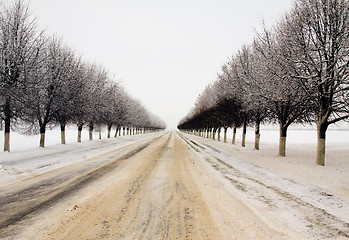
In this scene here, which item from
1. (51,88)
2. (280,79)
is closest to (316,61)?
(280,79)

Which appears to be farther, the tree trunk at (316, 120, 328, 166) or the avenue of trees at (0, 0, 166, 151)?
the avenue of trees at (0, 0, 166, 151)

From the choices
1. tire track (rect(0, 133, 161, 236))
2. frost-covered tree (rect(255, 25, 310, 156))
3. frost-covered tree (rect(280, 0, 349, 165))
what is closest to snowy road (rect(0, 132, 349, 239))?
tire track (rect(0, 133, 161, 236))

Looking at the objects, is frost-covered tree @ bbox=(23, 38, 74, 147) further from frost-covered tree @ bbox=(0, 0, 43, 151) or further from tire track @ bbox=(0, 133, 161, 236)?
tire track @ bbox=(0, 133, 161, 236)

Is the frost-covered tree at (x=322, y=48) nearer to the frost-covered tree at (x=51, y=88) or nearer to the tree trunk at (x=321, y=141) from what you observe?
the tree trunk at (x=321, y=141)

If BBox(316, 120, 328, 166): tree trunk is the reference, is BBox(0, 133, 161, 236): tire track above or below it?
below

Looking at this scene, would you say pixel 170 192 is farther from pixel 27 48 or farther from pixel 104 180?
pixel 27 48

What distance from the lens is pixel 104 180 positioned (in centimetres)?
596

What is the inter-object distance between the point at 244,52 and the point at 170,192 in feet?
60.3

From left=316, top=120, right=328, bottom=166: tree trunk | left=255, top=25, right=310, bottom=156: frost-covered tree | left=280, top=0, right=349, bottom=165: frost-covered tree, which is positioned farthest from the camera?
left=255, top=25, right=310, bottom=156: frost-covered tree

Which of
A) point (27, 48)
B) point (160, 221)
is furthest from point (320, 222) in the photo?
point (27, 48)

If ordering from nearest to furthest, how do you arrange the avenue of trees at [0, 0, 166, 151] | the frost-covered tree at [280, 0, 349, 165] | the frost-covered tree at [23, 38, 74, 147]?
the frost-covered tree at [280, 0, 349, 165] < the avenue of trees at [0, 0, 166, 151] < the frost-covered tree at [23, 38, 74, 147]

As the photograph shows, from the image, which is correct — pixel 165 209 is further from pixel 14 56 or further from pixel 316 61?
pixel 14 56

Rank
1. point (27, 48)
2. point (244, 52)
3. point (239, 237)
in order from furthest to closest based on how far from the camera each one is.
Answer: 1. point (244, 52)
2. point (27, 48)
3. point (239, 237)

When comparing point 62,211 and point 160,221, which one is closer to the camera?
point 160,221
